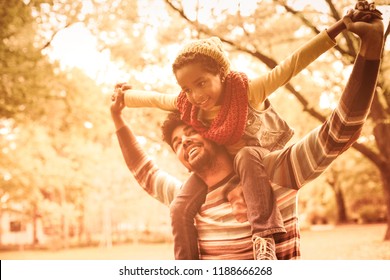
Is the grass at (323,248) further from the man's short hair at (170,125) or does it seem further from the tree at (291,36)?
the man's short hair at (170,125)

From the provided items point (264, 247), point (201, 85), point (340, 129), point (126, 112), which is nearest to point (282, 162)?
point (340, 129)

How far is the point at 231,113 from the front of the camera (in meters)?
2.34

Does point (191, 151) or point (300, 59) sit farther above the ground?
point (300, 59)

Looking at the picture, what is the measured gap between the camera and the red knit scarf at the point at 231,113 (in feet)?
7.68

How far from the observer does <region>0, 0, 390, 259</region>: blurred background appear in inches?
105

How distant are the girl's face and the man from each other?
0.21 meters

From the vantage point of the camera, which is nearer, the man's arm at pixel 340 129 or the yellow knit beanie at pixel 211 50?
the man's arm at pixel 340 129

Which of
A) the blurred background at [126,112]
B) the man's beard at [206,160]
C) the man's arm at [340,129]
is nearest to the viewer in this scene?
the man's arm at [340,129]

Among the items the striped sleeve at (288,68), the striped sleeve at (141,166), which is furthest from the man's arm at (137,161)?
the striped sleeve at (288,68)

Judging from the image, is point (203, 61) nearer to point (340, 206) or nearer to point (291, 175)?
point (291, 175)

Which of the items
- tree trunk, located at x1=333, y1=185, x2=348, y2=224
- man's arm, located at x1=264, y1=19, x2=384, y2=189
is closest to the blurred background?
tree trunk, located at x1=333, y1=185, x2=348, y2=224

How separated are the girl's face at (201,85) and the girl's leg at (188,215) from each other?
1.47 feet

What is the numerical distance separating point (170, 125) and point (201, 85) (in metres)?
0.37

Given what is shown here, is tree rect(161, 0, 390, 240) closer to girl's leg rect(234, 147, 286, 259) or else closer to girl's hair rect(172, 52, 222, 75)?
girl's hair rect(172, 52, 222, 75)
